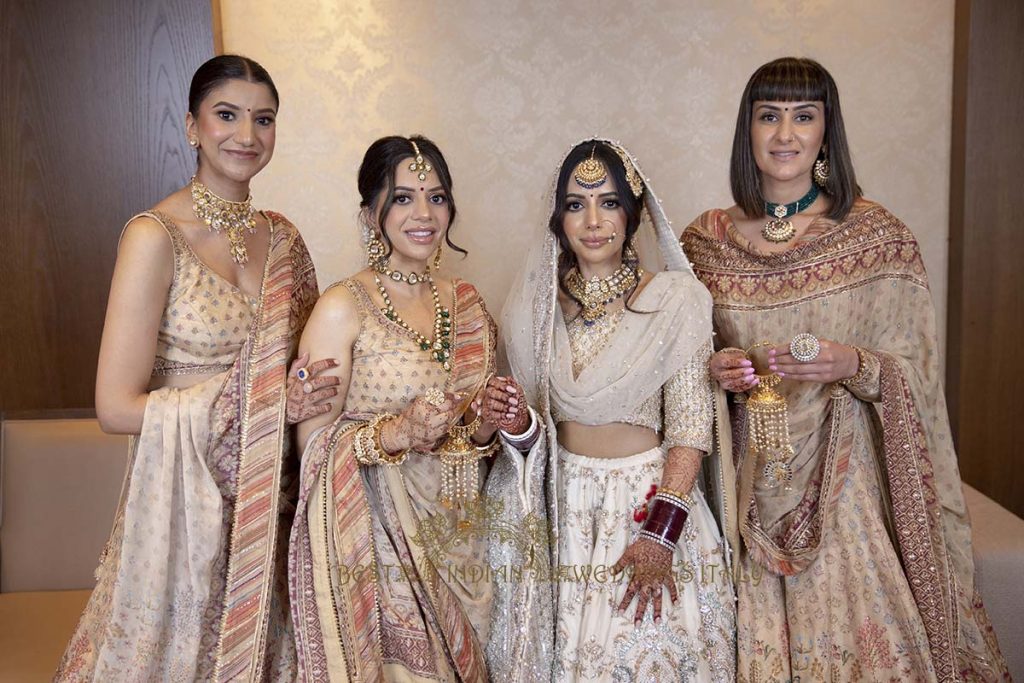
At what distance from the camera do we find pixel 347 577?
212 centimetres

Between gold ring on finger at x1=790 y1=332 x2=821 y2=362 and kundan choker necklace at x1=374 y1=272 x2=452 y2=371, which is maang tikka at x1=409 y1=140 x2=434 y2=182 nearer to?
kundan choker necklace at x1=374 y1=272 x2=452 y2=371

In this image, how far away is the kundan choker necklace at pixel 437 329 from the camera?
224cm

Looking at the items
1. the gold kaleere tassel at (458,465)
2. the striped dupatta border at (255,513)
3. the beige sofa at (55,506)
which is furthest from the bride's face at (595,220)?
the beige sofa at (55,506)

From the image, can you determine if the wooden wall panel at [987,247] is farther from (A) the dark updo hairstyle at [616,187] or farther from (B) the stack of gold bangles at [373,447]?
(B) the stack of gold bangles at [373,447]

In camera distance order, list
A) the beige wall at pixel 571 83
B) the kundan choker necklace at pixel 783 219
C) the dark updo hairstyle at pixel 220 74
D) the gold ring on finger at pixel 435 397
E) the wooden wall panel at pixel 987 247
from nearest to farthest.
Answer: the gold ring on finger at pixel 435 397 → the dark updo hairstyle at pixel 220 74 → the kundan choker necklace at pixel 783 219 → the wooden wall panel at pixel 987 247 → the beige wall at pixel 571 83

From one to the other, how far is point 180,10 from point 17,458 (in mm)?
1633

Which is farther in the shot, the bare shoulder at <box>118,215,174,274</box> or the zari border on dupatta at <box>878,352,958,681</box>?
the zari border on dupatta at <box>878,352,958,681</box>

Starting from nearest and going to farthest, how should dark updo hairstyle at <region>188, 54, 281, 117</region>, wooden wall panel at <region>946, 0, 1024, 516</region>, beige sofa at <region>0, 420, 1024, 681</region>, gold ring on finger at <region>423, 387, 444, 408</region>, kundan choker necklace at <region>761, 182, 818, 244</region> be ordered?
1. gold ring on finger at <region>423, 387, 444, 408</region>
2. dark updo hairstyle at <region>188, 54, 281, 117</region>
3. kundan choker necklace at <region>761, 182, 818, 244</region>
4. beige sofa at <region>0, 420, 1024, 681</region>
5. wooden wall panel at <region>946, 0, 1024, 516</region>

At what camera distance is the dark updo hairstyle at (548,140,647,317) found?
2.25m

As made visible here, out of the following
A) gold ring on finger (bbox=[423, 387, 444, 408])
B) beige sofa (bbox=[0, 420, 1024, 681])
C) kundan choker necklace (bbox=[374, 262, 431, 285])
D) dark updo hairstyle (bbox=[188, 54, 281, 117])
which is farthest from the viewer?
beige sofa (bbox=[0, 420, 1024, 681])

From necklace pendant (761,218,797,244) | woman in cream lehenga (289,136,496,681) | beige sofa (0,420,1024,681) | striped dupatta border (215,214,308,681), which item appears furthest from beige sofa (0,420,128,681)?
→ necklace pendant (761,218,797,244)

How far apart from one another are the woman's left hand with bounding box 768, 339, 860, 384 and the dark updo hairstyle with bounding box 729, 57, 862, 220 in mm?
389

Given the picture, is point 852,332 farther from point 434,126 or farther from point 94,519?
point 94,519

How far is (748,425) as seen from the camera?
235 cm
